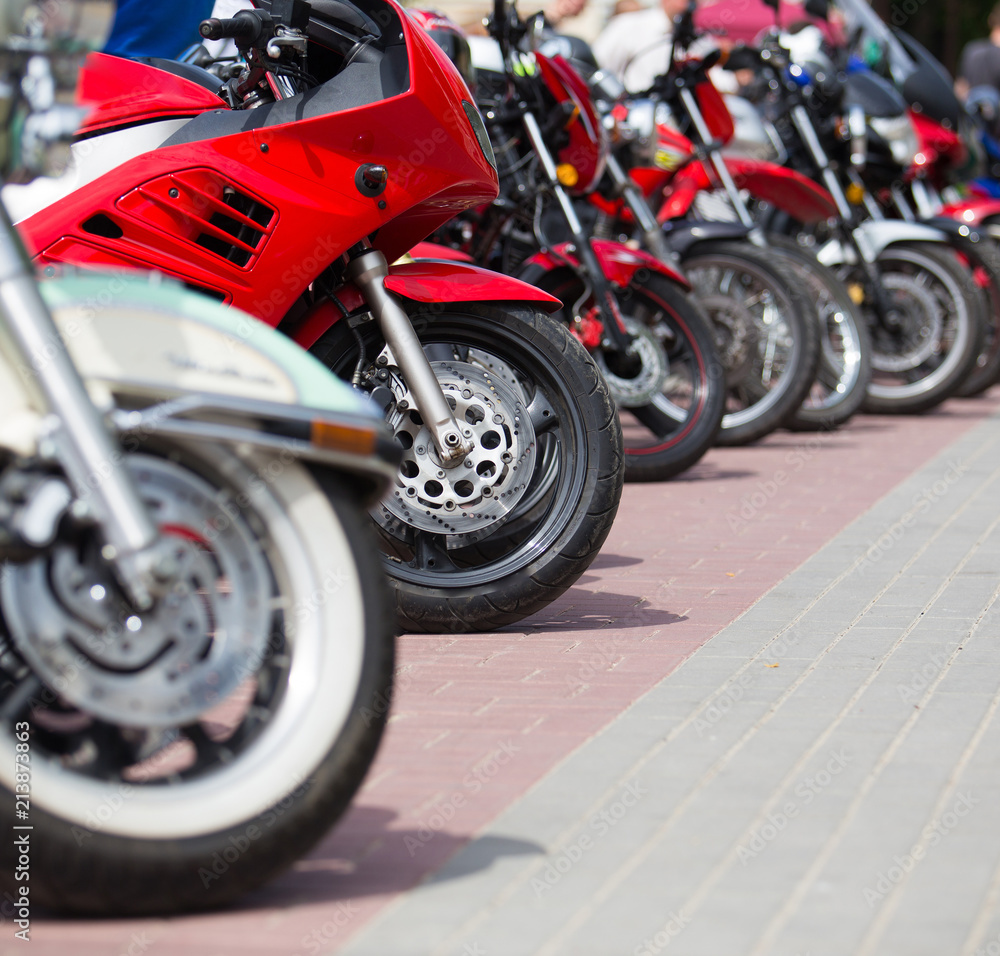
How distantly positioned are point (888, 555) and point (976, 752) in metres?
2.44

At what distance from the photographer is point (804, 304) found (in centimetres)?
871

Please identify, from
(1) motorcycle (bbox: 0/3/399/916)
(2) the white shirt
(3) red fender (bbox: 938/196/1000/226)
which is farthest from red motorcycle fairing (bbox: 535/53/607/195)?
(3) red fender (bbox: 938/196/1000/226)

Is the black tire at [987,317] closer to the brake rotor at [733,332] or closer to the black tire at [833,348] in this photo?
the black tire at [833,348]

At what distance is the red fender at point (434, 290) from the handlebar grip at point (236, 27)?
70 centimetres

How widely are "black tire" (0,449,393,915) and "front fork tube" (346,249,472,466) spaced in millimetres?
1641

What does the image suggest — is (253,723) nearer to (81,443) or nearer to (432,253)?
(81,443)

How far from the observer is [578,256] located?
7316 mm

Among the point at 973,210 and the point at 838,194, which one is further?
the point at 973,210

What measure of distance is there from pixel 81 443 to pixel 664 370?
5.15 m

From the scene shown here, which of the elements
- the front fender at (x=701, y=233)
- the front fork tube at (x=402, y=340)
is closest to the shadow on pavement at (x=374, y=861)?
the front fork tube at (x=402, y=340)

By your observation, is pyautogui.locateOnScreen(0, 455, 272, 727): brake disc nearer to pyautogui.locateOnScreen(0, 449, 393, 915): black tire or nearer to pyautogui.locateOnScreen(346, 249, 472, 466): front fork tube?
pyautogui.locateOnScreen(0, 449, 393, 915): black tire

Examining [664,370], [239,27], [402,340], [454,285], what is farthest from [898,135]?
[239,27]

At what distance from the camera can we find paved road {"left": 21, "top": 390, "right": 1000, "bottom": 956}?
2.71 metres

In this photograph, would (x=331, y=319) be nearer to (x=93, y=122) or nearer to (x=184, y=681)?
(x=93, y=122)
